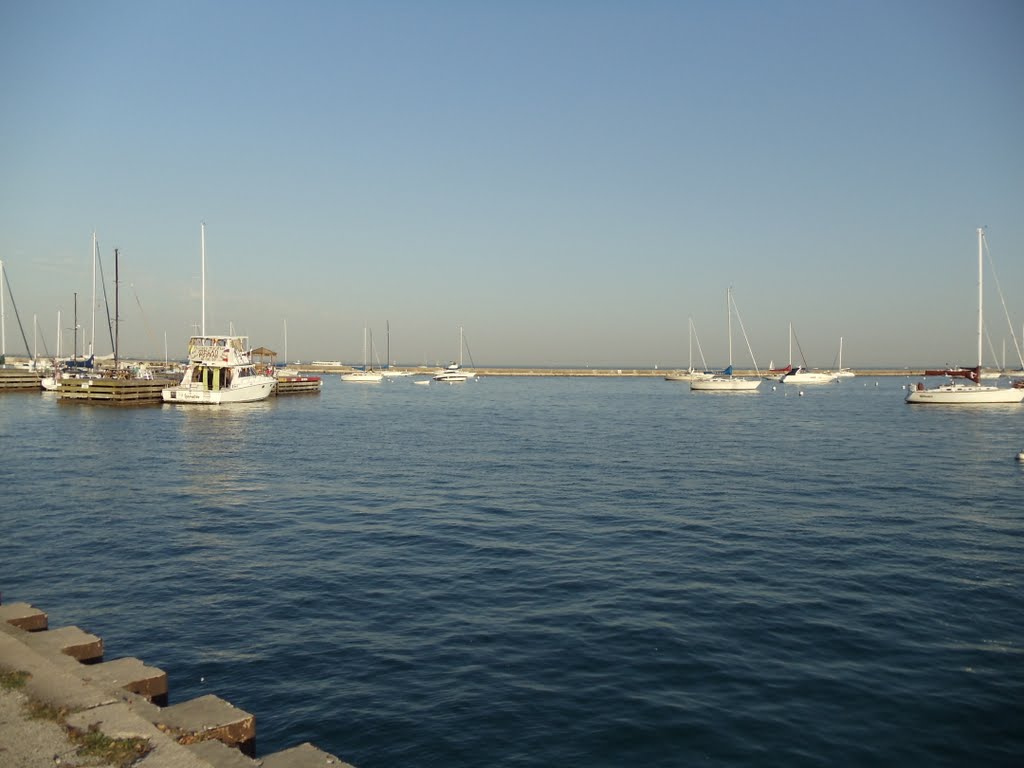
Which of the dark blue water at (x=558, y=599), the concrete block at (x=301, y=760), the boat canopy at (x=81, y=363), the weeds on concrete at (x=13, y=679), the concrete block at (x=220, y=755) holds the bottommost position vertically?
the dark blue water at (x=558, y=599)

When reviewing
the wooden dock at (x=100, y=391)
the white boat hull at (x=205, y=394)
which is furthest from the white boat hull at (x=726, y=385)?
the wooden dock at (x=100, y=391)

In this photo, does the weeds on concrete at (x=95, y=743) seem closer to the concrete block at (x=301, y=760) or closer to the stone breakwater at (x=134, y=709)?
the stone breakwater at (x=134, y=709)

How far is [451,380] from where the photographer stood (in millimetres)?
161875

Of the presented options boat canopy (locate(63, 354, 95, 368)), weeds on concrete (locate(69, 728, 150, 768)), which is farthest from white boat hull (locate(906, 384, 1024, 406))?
boat canopy (locate(63, 354, 95, 368))

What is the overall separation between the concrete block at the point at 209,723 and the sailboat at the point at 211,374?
221ft

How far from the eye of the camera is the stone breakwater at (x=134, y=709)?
688 centimetres

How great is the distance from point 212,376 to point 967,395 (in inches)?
3160

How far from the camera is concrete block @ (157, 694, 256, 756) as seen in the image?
24.3ft

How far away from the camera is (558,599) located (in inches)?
595

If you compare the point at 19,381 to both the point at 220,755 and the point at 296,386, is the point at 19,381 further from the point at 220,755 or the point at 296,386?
the point at 220,755

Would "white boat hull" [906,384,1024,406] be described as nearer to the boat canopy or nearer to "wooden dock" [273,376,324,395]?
"wooden dock" [273,376,324,395]

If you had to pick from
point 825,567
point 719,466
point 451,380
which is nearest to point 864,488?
point 719,466

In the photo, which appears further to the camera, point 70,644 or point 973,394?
point 973,394

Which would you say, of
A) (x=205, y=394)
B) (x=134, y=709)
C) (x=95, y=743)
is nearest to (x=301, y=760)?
(x=95, y=743)
